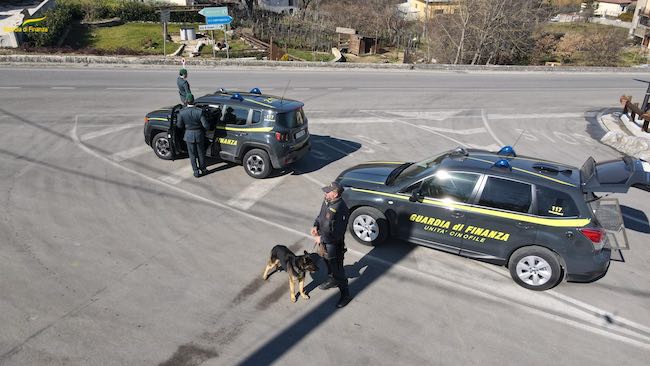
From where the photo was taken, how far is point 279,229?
8.11 metres

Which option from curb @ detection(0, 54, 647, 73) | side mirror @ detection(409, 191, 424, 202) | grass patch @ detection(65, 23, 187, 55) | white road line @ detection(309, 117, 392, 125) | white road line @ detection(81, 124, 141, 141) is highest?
grass patch @ detection(65, 23, 187, 55)

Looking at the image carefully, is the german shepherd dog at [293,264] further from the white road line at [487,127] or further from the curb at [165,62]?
the curb at [165,62]

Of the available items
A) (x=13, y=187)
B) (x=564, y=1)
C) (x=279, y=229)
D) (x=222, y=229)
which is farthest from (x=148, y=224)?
(x=564, y=1)

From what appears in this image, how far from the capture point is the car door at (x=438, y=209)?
6.99 m

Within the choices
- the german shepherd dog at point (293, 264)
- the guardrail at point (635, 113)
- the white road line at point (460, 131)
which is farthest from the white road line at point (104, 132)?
the guardrail at point (635, 113)

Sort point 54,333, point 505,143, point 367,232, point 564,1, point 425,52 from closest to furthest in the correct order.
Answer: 1. point 54,333
2. point 367,232
3. point 505,143
4. point 425,52
5. point 564,1

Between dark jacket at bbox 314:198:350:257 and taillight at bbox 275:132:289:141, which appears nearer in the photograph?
dark jacket at bbox 314:198:350:257

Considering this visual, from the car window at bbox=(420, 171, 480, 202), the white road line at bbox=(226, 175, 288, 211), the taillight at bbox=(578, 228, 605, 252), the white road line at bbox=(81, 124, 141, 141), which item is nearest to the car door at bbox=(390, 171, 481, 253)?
the car window at bbox=(420, 171, 480, 202)

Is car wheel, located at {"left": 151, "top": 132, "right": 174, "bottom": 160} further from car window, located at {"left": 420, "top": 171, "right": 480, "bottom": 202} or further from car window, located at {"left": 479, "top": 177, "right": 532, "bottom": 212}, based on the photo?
car window, located at {"left": 479, "top": 177, "right": 532, "bottom": 212}

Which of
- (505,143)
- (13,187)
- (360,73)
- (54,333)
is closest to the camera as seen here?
(54,333)

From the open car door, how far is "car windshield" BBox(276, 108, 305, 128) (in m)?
5.64

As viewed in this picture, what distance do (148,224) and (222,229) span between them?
1279 mm

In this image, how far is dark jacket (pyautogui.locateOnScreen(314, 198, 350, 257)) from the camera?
5746 millimetres

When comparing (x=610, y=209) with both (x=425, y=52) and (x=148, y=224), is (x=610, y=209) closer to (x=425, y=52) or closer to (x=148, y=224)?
(x=148, y=224)
